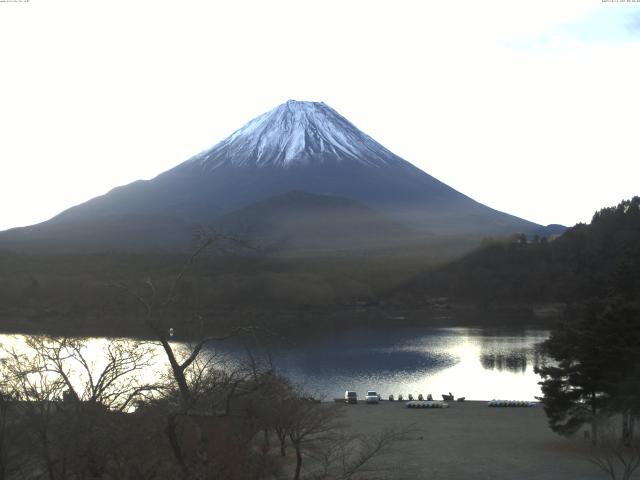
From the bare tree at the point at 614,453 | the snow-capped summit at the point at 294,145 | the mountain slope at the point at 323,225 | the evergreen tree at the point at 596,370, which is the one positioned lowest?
the bare tree at the point at 614,453

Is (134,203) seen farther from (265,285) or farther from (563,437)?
(563,437)

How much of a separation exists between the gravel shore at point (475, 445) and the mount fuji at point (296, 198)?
5064cm

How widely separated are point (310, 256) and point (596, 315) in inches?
2221

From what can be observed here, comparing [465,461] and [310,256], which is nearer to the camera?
[465,461]

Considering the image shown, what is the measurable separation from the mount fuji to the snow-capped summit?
4.8 inches

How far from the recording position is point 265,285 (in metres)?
49.7

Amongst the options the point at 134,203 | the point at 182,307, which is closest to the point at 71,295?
the point at 182,307

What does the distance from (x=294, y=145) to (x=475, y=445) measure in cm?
8718

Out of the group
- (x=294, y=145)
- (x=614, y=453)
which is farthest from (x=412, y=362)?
(x=294, y=145)

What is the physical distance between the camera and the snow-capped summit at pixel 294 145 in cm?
9525

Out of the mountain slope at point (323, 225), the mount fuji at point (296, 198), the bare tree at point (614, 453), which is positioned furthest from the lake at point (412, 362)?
the mountain slope at point (323, 225)

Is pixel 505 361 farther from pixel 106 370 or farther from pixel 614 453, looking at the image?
pixel 106 370

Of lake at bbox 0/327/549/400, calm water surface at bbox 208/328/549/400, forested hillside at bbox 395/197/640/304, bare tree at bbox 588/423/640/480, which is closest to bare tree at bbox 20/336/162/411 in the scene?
bare tree at bbox 588/423/640/480

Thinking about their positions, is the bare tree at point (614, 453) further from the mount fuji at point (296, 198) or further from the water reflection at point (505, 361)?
Answer: the mount fuji at point (296, 198)
